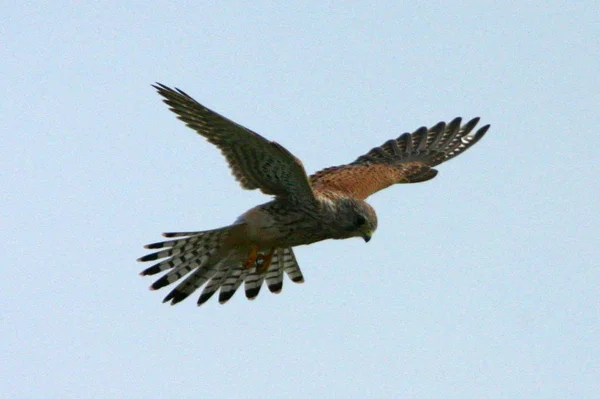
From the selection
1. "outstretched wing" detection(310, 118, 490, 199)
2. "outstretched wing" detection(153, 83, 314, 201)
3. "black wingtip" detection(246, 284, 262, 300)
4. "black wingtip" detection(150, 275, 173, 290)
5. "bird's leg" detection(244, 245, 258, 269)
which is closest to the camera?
"outstretched wing" detection(153, 83, 314, 201)

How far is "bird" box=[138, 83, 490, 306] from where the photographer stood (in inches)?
436

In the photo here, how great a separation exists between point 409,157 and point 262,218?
402 centimetres

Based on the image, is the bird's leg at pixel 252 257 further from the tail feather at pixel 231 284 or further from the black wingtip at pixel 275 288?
the black wingtip at pixel 275 288

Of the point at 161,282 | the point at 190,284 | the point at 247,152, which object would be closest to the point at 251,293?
the point at 190,284

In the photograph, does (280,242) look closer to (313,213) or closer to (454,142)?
(313,213)

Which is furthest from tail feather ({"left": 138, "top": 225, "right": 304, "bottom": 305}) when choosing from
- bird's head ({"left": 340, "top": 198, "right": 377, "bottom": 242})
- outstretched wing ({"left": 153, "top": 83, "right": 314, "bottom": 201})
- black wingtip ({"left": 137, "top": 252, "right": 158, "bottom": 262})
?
bird's head ({"left": 340, "top": 198, "right": 377, "bottom": 242})

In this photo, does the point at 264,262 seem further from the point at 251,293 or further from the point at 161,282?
the point at 161,282

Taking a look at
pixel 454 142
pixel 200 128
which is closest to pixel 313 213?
pixel 200 128

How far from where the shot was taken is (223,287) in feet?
42.8

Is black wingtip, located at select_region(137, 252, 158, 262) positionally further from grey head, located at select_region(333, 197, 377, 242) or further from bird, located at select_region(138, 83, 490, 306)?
grey head, located at select_region(333, 197, 377, 242)

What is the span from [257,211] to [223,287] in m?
1.45

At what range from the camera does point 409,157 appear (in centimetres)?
1538

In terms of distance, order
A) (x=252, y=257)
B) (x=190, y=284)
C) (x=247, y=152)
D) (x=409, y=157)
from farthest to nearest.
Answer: (x=409, y=157) → (x=190, y=284) → (x=252, y=257) → (x=247, y=152)

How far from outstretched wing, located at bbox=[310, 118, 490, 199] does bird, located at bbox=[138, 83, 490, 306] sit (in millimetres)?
25
